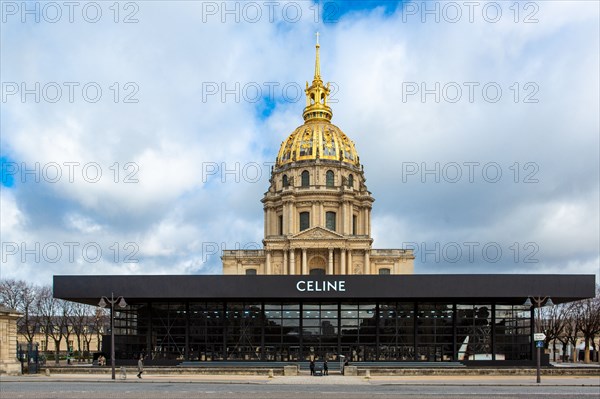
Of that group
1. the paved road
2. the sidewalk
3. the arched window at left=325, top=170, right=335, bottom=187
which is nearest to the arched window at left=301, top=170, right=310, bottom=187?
the arched window at left=325, top=170, right=335, bottom=187

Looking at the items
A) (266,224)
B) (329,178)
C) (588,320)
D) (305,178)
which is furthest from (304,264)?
(588,320)

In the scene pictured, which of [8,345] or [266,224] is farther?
[266,224]

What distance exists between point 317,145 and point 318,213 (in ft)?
42.0

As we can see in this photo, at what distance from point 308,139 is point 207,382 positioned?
268ft

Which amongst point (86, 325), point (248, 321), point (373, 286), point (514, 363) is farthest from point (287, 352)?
point (86, 325)

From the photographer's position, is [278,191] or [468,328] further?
[278,191]

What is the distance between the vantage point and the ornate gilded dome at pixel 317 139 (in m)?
114

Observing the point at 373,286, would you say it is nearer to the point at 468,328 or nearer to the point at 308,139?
the point at 468,328

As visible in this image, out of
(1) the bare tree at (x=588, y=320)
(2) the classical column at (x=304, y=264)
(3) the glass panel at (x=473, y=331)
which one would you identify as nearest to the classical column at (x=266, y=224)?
(2) the classical column at (x=304, y=264)

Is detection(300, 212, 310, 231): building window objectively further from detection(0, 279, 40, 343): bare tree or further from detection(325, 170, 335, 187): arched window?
detection(0, 279, 40, 343): bare tree

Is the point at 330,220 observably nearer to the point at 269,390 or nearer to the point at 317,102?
the point at 317,102

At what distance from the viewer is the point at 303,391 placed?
29.7 metres

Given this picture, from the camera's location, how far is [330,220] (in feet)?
360

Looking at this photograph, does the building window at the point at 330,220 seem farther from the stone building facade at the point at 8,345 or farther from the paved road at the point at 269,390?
the paved road at the point at 269,390
